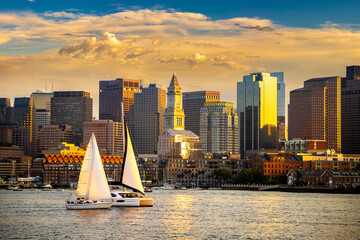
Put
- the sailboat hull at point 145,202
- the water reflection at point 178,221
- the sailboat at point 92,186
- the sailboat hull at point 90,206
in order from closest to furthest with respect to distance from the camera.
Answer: the water reflection at point 178,221
the sailboat hull at point 90,206
the sailboat at point 92,186
the sailboat hull at point 145,202

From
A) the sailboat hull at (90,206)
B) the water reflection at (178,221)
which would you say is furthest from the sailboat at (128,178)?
the water reflection at (178,221)

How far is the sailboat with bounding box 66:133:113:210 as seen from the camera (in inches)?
3957

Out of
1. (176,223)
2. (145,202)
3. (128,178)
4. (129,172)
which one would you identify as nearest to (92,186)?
(128,178)

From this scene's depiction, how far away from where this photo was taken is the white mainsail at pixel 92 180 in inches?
3959

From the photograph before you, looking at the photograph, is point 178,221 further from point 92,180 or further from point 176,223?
point 92,180

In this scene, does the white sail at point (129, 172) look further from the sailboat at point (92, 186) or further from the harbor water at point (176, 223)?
the sailboat at point (92, 186)

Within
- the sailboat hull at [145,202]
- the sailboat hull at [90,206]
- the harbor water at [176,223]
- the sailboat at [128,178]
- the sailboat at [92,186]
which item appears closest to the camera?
the harbor water at [176,223]

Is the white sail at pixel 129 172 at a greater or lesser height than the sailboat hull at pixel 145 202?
greater

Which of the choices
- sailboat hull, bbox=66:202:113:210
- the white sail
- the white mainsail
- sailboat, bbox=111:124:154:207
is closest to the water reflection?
sailboat, bbox=111:124:154:207

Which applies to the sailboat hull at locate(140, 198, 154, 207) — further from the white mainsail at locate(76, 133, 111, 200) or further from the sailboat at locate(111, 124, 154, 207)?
the white mainsail at locate(76, 133, 111, 200)

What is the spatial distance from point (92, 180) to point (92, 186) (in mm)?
822

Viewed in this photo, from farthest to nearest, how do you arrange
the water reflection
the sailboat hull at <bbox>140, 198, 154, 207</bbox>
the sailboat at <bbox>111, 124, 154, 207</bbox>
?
the sailboat hull at <bbox>140, 198, 154, 207</bbox> < the sailboat at <bbox>111, 124, 154, 207</bbox> < the water reflection

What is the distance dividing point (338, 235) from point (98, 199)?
119 feet

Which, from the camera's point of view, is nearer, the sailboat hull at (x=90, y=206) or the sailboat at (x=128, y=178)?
the sailboat hull at (x=90, y=206)
